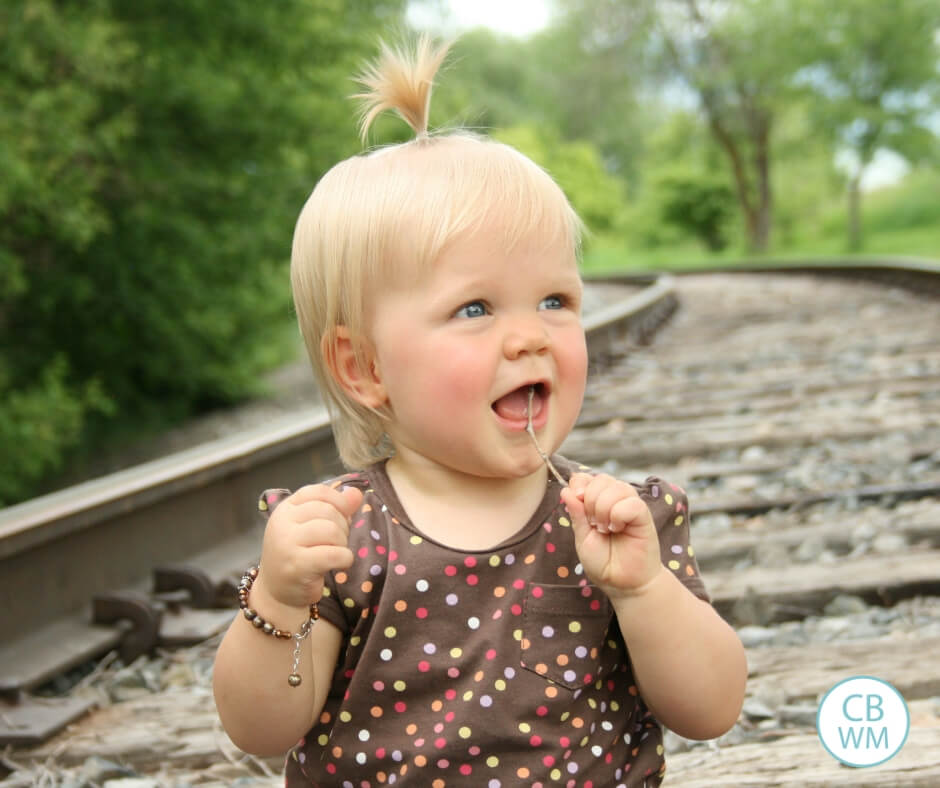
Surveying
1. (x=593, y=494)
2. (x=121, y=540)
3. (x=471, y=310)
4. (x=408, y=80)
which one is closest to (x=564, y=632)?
(x=593, y=494)

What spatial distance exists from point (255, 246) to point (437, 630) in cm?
1005

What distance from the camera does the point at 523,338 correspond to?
1402 millimetres

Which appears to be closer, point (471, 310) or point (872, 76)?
point (471, 310)

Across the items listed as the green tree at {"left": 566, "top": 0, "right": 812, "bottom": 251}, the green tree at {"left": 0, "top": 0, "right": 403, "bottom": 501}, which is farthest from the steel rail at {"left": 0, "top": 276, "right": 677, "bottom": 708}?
the green tree at {"left": 566, "top": 0, "right": 812, "bottom": 251}

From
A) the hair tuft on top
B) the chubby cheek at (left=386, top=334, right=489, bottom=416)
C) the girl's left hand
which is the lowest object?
the girl's left hand

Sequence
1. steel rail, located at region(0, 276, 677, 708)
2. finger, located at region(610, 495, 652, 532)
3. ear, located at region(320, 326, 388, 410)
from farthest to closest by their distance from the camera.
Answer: steel rail, located at region(0, 276, 677, 708)
ear, located at region(320, 326, 388, 410)
finger, located at region(610, 495, 652, 532)

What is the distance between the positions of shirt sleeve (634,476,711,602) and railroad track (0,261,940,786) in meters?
0.45

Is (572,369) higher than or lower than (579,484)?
higher

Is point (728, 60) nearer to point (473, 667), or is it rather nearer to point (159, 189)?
point (159, 189)

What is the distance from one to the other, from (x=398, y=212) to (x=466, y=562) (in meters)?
0.49

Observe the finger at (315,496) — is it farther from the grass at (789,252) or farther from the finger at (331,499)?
the grass at (789,252)

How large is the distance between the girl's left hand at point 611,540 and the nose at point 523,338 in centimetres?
19

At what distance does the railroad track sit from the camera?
210 centimetres

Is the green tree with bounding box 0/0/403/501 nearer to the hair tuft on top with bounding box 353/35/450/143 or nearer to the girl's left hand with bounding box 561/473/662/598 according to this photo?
the hair tuft on top with bounding box 353/35/450/143
